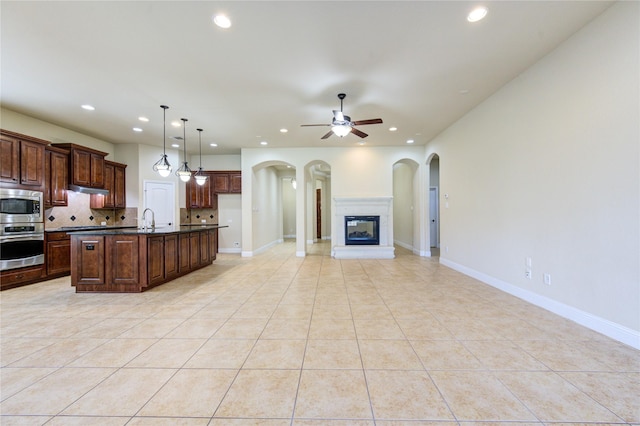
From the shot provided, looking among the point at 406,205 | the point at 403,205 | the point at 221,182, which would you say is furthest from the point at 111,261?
the point at 403,205

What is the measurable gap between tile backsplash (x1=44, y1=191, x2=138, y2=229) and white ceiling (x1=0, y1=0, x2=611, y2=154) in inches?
71.7

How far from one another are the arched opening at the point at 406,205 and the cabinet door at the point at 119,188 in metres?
7.34

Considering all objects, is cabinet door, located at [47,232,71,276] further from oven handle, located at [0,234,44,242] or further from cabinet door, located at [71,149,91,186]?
cabinet door, located at [71,149,91,186]

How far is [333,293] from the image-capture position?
4.02 m

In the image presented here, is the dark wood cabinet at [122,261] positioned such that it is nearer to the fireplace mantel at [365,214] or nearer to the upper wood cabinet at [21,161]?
the upper wood cabinet at [21,161]

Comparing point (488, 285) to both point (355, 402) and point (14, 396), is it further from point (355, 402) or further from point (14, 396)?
point (14, 396)

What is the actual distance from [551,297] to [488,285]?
1137 mm

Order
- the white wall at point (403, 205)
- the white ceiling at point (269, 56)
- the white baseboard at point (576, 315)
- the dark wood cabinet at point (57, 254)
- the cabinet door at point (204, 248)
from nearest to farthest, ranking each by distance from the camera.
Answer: the white baseboard at point (576, 315) < the white ceiling at point (269, 56) < the dark wood cabinet at point (57, 254) < the cabinet door at point (204, 248) < the white wall at point (403, 205)

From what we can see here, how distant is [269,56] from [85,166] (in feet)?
17.3

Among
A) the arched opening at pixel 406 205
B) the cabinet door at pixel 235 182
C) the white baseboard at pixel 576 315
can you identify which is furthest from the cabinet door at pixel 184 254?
the arched opening at pixel 406 205

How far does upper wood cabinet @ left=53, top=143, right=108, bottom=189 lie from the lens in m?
5.55

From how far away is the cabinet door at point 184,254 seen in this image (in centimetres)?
502

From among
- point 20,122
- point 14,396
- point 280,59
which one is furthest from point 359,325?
point 20,122

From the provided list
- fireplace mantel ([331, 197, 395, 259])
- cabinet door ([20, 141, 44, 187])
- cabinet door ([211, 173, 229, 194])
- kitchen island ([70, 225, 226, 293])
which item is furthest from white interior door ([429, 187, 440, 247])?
cabinet door ([20, 141, 44, 187])
